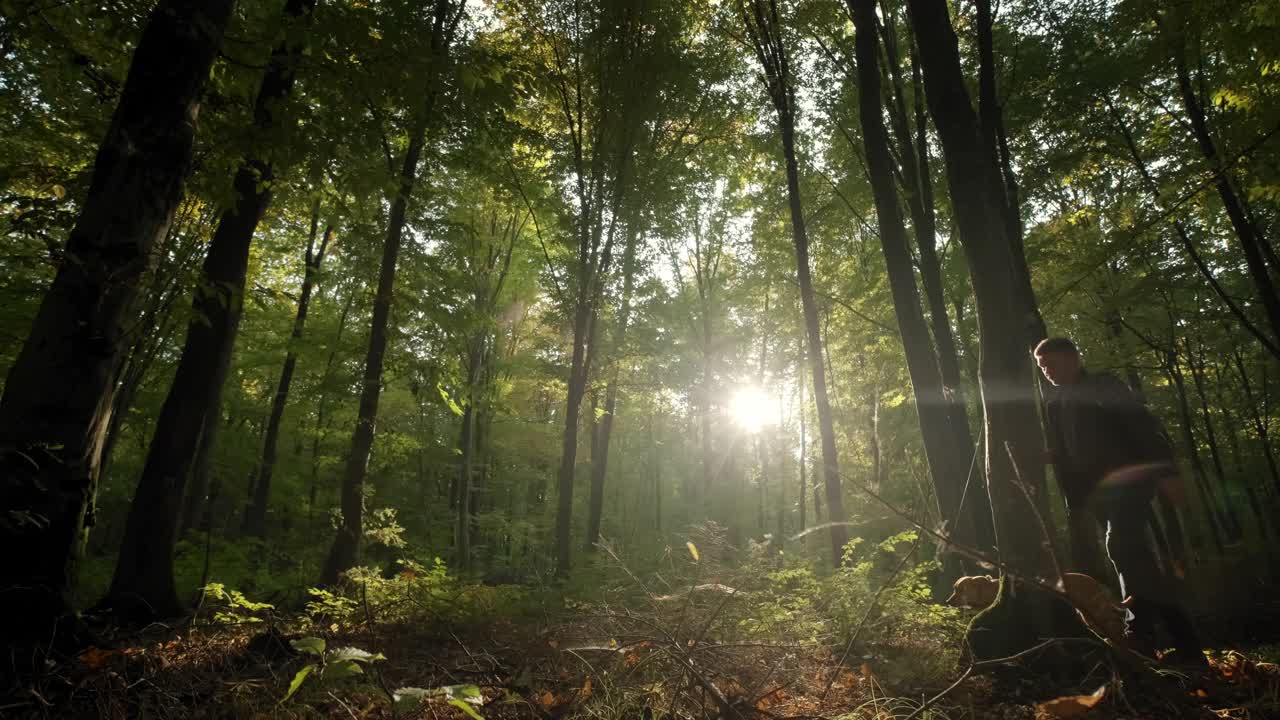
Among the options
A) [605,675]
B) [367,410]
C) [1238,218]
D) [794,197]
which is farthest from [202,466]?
[1238,218]

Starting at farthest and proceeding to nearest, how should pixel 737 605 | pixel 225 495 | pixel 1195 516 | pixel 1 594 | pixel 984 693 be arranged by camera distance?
pixel 1195 516 → pixel 225 495 → pixel 737 605 → pixel 984 693 → pixel 1 594

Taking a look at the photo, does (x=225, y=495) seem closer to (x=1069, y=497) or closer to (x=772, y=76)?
(x=772, y=76)

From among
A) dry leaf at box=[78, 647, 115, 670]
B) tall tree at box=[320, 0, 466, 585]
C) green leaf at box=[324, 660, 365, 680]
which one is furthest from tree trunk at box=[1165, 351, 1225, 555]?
dry leaf at box=[78, 647, 115, 670]

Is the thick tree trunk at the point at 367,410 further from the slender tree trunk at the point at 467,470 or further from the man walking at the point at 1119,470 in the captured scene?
the man walking at the point at 1119,470

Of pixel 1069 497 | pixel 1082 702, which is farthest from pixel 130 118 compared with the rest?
pixel 1069 497

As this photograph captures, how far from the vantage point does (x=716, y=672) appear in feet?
8.66

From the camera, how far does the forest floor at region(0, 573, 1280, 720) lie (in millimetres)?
1968

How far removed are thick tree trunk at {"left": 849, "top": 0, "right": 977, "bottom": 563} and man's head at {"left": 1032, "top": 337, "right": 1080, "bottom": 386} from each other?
1.24 m

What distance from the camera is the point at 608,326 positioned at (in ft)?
50.9

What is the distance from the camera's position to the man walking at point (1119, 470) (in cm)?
315

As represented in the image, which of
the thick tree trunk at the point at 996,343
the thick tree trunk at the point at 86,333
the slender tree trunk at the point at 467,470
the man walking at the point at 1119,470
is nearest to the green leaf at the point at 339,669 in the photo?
the thick tree trunk at the point at 86,333

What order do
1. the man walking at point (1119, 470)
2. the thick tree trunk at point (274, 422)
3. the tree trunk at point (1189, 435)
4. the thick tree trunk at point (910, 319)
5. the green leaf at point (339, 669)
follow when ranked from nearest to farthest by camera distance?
the green leaf at point (339, 669), the man walking at point (1119, 470), the thick tree trunk at point (910, 319), the thick tree trunk at point (274, 422), the tree trunk at point (1189, 435)

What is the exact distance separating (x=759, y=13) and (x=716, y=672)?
936cm

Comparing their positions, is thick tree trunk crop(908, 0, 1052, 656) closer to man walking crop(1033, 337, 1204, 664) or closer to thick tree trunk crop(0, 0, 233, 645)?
man walking crop(1033, 337, 1204, 664)
